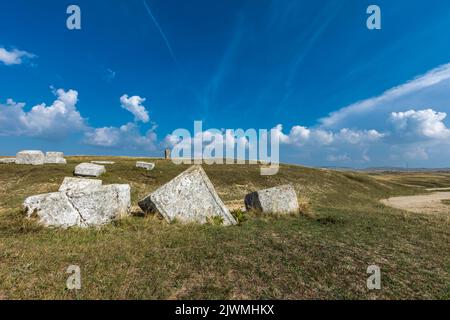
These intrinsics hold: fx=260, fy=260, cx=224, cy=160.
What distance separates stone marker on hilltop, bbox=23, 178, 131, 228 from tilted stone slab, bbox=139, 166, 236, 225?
3.67 feet

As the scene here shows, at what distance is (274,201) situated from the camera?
560 inches

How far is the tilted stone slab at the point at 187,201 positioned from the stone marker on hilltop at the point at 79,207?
1119 millimetres

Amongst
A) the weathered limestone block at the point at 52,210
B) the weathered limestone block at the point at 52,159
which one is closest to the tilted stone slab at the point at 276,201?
the weathered limestone block at the point at 52,210

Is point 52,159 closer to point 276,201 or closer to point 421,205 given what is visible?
point 276,201

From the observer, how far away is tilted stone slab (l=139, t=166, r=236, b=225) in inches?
432

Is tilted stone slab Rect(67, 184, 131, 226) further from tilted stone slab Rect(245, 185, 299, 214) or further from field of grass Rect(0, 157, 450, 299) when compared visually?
tilted stone slab Rect(245, 185, 299, 214)

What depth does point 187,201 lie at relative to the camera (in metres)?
11.4

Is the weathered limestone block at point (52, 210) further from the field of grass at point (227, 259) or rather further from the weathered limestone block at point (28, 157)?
the weathered limestone block at point (28, 157)

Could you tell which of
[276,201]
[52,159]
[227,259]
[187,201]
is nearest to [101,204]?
[187,201]

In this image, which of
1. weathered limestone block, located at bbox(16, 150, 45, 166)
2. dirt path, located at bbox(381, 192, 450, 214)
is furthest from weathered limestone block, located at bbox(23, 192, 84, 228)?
weathered limestone block, located at bbox(16, 150, 45, 166)

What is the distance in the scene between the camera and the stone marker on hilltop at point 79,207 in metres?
9.65

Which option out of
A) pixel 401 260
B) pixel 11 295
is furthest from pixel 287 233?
pixel 11 295

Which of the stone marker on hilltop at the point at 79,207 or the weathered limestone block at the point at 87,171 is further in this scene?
the weathered limestone block at the point at 87,171
